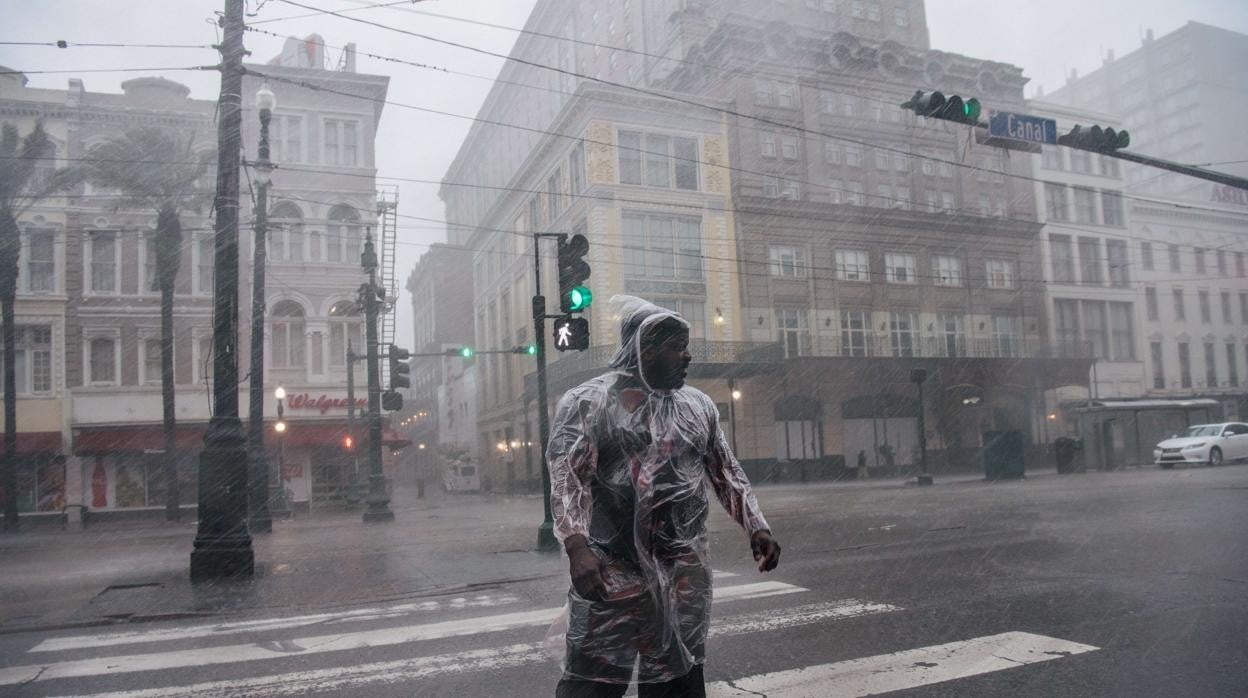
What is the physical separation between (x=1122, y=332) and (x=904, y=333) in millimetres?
16730

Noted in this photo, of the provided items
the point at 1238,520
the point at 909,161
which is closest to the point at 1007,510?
the point at 1238,520

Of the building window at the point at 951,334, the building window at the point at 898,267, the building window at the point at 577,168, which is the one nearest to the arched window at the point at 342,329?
the building window at the point at 577,168

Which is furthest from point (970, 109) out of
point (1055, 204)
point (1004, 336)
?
point (1055, 204)

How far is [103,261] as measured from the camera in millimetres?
29453

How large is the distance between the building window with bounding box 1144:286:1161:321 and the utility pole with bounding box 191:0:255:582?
49712 mm

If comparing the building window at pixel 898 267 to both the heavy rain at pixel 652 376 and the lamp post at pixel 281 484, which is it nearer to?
the heavy rain at pixel 652 376

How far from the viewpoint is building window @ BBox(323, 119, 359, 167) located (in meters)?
32.8

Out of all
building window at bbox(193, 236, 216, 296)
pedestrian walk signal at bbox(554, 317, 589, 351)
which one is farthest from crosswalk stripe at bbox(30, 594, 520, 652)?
building window at bbox(193, 236, 216, 296)

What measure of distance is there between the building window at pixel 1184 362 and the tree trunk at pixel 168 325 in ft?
162

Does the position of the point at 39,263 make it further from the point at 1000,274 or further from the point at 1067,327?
the point at 1067,327

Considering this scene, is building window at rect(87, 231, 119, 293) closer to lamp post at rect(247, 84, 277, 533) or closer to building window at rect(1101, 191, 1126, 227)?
lamp post at rect(247, 84, 277, 533)

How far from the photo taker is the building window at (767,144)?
36000 mm

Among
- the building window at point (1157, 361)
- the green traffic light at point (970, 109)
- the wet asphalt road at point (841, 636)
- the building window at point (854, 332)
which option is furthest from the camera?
the building window at point (1157, 361)

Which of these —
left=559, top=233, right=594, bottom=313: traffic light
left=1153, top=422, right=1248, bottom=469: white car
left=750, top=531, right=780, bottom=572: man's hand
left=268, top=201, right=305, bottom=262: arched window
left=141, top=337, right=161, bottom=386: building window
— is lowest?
left=1153, top=422, right=1248, bottom=469: white car
